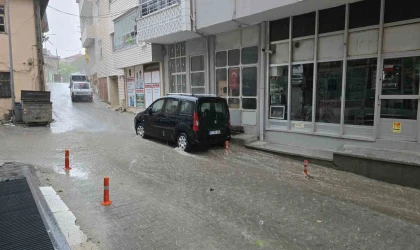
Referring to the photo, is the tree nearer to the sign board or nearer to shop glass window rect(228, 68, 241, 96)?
shop glass window rect(228, 68, 241, 96)

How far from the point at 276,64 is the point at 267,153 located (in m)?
3.11

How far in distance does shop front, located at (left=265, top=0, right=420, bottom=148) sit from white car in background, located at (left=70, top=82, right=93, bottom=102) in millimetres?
23740

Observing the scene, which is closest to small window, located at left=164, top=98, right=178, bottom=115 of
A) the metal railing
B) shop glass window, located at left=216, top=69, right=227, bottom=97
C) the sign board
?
shop glass window, located at left=216, top=69, right=227, bottom=97

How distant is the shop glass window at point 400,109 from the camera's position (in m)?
7.07

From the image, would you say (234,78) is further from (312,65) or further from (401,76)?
(401,76)

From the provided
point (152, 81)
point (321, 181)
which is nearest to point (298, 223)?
point (321, 181)

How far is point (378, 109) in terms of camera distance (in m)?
7.62

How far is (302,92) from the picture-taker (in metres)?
9.48

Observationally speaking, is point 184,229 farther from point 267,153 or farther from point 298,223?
point 267,153

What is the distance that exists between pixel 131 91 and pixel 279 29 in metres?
14.0

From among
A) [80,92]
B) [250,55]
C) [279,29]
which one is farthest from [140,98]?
[279,29]

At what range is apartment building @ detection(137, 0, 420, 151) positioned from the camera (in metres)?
7.28

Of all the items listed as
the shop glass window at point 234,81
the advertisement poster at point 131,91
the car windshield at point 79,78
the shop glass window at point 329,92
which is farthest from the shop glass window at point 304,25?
the car windshield at point 79,78

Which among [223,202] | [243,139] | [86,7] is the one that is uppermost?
[86,7]
